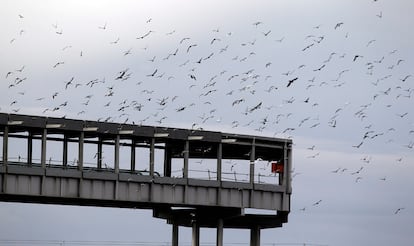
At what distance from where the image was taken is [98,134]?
119438 millimetres

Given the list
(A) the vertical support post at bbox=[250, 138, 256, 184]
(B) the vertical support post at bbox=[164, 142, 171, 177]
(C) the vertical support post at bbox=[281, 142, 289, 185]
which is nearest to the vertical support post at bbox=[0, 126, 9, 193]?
(B) the vertical support post at bbox=[164, 142, 171, 177]

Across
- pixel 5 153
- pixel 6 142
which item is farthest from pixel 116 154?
pixel 5 153

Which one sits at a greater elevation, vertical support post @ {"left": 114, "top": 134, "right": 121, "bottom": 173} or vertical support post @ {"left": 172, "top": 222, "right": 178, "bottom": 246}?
vertical support post @ {"left": 114, "top": 134, "right": 121, "bottom": 173}

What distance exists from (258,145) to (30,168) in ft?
76.9

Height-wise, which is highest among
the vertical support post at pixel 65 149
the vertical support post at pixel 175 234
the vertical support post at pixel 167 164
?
the vertical support post at pixel 65 149

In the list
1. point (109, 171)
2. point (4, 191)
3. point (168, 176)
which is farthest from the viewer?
point (168, 176)

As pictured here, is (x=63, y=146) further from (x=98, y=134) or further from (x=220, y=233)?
(x=220, y=233)

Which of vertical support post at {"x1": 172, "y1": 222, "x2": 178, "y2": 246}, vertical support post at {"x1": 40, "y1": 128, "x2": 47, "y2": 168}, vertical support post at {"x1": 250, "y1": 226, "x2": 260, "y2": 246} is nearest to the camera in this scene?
vertical support post at {"x1": 40, "y1": 128, "x2": 47, "y2": 168}

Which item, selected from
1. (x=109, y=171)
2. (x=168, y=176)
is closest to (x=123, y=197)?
(x=109, y=171)

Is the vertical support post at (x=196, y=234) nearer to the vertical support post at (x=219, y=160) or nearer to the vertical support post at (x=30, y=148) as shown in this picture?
the vertical support post at (x=219, y=160)

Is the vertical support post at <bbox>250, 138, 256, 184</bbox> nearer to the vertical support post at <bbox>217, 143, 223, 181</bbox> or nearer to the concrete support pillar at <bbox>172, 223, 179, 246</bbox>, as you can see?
the vertical support post at <bbox>217, 143, 223, 181</bbox>

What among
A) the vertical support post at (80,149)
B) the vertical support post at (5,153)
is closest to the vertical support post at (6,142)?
the vertical support post at (5,153)

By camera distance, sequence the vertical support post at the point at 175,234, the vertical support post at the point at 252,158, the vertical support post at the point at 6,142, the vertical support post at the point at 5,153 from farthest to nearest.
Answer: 1. the vertical support post at the point at 175,234
2. the vertical support post at the point at 252,158
3. the vertical support post at the point at 6,142
4. the vertical support post at the point at 5,153

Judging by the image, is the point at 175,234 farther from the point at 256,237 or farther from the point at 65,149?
the point at 65,149
